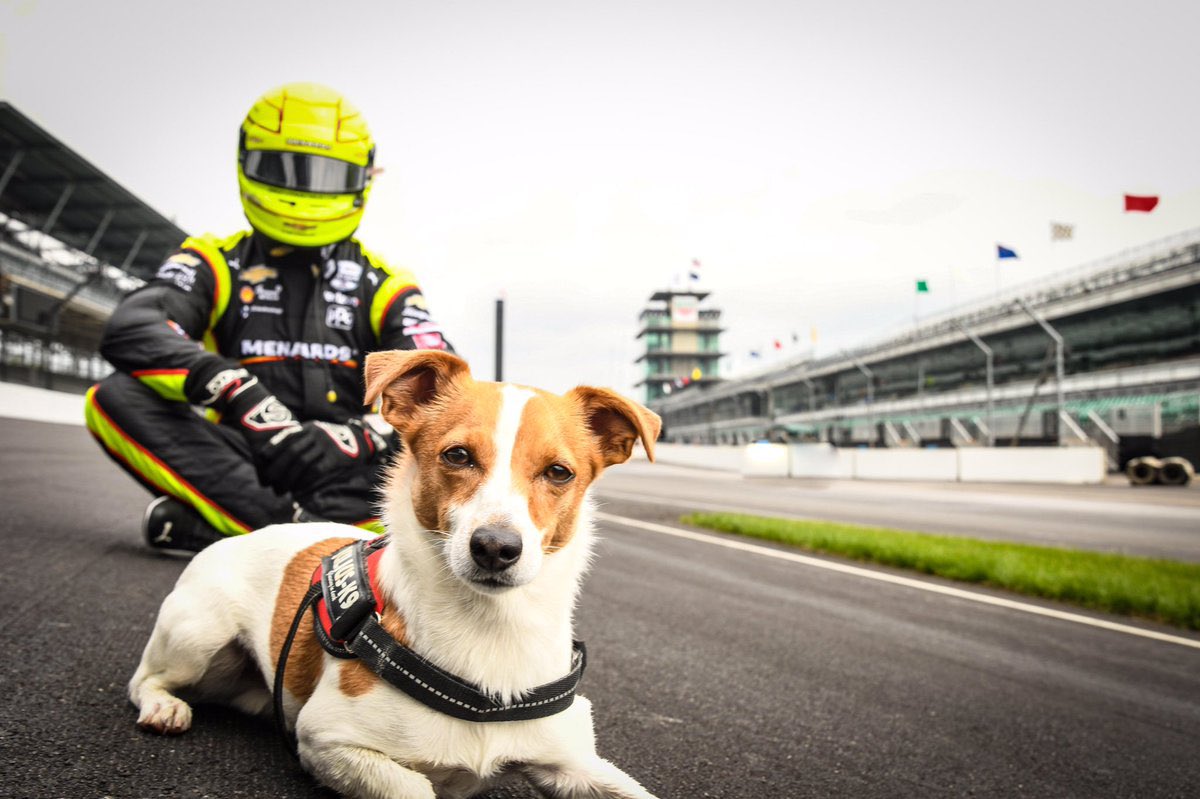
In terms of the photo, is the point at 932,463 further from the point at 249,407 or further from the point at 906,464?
the point at 249,407

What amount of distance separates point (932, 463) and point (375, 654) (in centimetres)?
3531

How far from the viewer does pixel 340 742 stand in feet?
5.65

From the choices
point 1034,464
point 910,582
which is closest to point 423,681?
point 910,582

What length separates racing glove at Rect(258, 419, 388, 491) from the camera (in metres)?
3.46

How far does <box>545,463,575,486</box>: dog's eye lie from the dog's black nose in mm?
331

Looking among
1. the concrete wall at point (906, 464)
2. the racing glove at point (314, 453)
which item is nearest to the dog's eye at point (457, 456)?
the racing glove at point (314, 453)

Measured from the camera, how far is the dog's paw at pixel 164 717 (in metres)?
2.04

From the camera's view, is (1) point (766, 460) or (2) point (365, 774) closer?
(2) point (365, 774)

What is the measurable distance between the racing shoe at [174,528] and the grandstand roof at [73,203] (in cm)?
3189

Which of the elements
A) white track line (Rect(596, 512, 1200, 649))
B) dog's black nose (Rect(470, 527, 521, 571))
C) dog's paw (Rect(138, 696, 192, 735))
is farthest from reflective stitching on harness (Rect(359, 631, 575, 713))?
white track line (Rect(596, 512, 1200, 649))

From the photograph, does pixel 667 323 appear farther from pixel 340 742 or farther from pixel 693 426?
pixel 340 742

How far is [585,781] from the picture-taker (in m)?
1.84

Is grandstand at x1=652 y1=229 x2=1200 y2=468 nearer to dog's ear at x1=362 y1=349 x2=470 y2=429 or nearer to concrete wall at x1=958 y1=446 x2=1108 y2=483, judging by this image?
concrete wall at x1=958 y1=446 x2=1108 y2=483

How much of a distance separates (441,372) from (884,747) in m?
2.25
